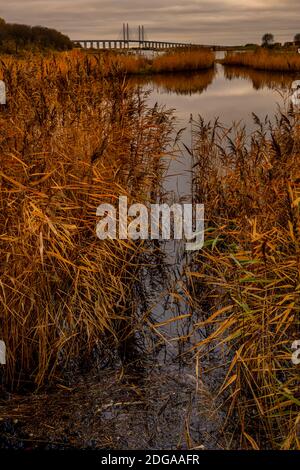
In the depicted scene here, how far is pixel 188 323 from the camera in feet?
16.0

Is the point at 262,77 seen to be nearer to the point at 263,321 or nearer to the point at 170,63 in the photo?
the point at 170,63

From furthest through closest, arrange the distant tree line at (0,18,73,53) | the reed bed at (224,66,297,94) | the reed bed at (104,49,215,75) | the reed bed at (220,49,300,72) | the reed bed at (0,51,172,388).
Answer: the distant tree line at (0,18,73,53), the reed bed at (104,49,215,75), the reed bed at (220,49,300,72), the reed bed at (224,66,297,94), the reed bed at (0,51,172,388)

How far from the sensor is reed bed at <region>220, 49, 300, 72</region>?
82.7ft

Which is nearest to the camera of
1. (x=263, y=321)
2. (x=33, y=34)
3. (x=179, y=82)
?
(x=263, y=321)

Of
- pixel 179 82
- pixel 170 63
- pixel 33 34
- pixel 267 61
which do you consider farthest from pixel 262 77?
pixel 33 34

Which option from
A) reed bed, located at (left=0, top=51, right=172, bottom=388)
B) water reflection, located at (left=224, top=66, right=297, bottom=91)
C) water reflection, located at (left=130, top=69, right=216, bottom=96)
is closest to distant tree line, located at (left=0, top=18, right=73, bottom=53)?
water reflection, located at (left=224, top=66, right=297, bottom=91)

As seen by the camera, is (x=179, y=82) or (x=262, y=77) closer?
(x=179, y=82)

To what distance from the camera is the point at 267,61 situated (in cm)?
2848

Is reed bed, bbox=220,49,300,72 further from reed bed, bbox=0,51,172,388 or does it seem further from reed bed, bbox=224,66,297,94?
reed bed, bbox=0,51,172,388

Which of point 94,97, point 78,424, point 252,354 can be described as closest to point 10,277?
point 78,424

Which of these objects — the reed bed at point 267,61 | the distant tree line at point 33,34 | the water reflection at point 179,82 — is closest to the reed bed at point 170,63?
the water reflection at point 179,82

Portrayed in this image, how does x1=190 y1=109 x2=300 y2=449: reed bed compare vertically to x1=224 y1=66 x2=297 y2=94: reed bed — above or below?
below

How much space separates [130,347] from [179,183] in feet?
14.5

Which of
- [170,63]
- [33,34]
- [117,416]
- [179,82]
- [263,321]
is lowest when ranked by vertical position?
[117,416]
